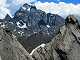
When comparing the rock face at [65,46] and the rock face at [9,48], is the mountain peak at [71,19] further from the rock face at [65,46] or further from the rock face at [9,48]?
the rock face at [9,48]

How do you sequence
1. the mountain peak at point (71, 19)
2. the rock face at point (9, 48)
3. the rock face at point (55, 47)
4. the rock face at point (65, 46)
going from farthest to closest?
the mountain peak at point (71, 19) → the rock face at point (65, 46) → the rock face at point (55, 47) → the rock face at point (9, 48)

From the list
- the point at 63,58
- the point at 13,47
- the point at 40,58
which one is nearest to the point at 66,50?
the point at 63,58

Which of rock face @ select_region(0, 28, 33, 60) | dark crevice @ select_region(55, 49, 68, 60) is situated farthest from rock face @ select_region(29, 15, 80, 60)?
rock face @ select_region(0, 28, 33, 60)

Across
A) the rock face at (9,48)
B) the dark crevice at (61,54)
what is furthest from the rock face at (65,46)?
the rock face at (9,48)

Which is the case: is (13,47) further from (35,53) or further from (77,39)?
(77,39)

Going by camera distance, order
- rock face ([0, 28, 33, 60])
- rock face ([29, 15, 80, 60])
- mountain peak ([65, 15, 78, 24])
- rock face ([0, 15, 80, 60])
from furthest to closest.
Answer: mountain peak ([65, 15, 78, 24]) → rock face ([29, 15, 80, 60]) → rock face ([0, 15, 80, 60]) → rock face ([0, 28, 33, 60])

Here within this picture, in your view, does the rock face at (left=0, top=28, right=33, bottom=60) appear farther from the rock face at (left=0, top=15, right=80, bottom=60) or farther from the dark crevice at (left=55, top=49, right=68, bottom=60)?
the dark crevice at (left=55, top=49, right=68, bottom=60)

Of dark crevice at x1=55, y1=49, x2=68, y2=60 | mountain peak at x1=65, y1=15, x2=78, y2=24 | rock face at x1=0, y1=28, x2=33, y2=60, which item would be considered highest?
mountain peak at x1=65, y1=15, x2=78, y2=24

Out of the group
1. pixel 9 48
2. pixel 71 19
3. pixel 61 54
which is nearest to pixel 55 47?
pixel 61 54

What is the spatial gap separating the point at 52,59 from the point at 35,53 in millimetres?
1275

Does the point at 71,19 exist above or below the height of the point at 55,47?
above

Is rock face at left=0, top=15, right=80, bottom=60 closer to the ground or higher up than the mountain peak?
closer to the ground

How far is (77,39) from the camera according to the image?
21.2 meters

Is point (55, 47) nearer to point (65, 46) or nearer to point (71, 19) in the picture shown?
point (65, 46)
